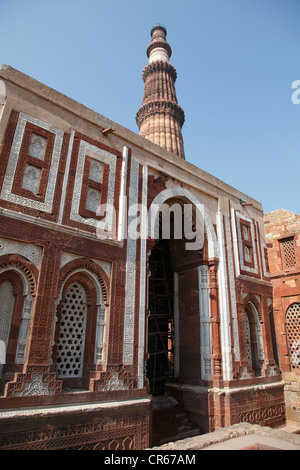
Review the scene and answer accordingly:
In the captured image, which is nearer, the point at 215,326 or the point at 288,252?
the point at 215,326

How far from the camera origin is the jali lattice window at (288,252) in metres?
11.7

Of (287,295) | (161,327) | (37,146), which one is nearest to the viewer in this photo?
(37,146)

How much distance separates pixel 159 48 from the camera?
22.2 meters

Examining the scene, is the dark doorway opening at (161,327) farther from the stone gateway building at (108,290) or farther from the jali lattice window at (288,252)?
the jali lattice window at (288,252)

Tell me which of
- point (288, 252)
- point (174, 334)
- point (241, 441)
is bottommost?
point (241, 441)

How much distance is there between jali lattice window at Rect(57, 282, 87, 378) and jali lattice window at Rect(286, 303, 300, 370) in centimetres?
767

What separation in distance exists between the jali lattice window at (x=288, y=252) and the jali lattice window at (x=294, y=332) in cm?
147

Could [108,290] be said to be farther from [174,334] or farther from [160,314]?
[160,314]

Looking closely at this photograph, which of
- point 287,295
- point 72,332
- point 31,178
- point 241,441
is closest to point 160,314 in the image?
point 287,295

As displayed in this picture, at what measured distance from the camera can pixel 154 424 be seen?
7930 mm

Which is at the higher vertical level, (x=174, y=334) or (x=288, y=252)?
(x=288, y=252)

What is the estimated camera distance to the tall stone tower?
60.7ft

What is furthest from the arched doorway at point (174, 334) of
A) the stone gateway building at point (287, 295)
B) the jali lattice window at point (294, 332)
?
the jali lattice window at point (294, 332)

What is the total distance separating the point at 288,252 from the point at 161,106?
11841 mm
